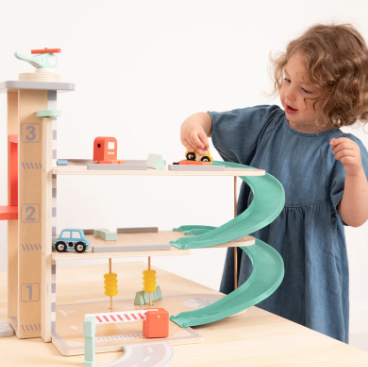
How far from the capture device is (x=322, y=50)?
3.63ft

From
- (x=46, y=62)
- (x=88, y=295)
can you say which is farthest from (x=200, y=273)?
(x=46, y=62)

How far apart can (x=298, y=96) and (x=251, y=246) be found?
0.33 m

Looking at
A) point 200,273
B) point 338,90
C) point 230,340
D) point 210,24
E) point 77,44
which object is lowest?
point 200,273

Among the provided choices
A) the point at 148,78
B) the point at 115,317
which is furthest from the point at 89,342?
the point at 148,78

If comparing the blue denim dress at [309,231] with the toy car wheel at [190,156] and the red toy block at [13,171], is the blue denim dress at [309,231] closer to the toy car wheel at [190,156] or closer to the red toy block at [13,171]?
the toy car wheel at [190,156]

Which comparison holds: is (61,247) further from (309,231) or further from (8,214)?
(309,231)

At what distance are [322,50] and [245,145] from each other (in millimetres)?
261

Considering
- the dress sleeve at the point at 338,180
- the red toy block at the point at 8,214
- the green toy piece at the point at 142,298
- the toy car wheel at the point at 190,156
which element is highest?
the toy car wheel at the point at 190,156

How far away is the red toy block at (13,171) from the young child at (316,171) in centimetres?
32

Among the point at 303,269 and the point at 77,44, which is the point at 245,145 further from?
the point at 77,44

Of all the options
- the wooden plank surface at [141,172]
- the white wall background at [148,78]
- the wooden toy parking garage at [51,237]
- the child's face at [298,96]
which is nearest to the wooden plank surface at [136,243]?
the wooden toy parking garage at [51,237]

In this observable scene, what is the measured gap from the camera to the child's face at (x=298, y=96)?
1.10 m

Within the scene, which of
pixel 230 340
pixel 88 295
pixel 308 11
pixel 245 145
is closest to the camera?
pixel 230 340

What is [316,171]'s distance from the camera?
3.67 ft
